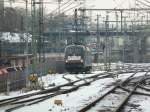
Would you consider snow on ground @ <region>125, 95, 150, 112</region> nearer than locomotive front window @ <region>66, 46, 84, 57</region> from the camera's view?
Yes

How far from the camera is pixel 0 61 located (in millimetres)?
33531

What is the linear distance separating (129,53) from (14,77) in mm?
70823

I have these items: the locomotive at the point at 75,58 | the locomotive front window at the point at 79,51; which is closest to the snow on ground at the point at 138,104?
the locomotive at the point at 75,58

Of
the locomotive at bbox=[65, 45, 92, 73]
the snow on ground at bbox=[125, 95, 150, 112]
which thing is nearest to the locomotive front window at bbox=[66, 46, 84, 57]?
the locomotive at bbox=[65, 45, 92, 73]

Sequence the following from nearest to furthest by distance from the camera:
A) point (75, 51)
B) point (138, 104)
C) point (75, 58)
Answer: point (138, 104) → point (75, 58) → point (75, 51)

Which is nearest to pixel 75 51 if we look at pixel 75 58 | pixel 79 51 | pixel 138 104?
pixel 79 51

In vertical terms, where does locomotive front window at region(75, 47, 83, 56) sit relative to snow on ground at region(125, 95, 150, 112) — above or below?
above

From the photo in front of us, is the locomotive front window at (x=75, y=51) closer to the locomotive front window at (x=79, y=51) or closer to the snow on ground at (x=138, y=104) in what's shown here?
the locomotive front window at (x=79, y=51)

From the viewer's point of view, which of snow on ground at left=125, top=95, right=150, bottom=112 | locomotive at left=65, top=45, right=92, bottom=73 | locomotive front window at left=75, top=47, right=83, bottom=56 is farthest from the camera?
locomotive front window at left=75, top=47, right=83, bottom=56

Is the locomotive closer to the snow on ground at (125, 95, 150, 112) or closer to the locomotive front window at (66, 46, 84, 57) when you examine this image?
the locomotive front window at (66, 46, 84, 57)

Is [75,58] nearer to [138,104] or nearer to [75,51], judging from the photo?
[75,51]

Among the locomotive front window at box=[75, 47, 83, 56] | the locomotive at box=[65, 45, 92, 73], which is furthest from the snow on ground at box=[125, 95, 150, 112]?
the locomotive front window at box=[75, 47, 83, 56]

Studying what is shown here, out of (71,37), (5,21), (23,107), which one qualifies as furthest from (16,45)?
(23,107)

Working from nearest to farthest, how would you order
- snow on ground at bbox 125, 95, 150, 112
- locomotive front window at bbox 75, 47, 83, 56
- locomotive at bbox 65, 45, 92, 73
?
snow on ground at bbox 125, 95, 150, 112, locomotive at bbox 65, 45, 92, 73, locomotive front window at bbox 75, 47, 83, 56
